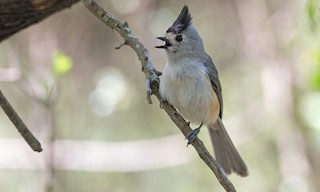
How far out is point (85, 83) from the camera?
4910 millimetres

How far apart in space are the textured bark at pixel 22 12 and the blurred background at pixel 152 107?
4.80 feet

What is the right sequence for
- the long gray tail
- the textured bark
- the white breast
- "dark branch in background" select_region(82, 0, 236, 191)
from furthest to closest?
the long gray tail
the white breast
the textured bark
"dark branch in background" select_region(82, 0, 236, 191)

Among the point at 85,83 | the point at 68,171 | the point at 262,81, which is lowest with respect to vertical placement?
the point at 68,171

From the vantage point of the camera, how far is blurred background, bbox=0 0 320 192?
439 centimetres

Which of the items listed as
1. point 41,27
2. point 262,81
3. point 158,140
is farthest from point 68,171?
point 262,81

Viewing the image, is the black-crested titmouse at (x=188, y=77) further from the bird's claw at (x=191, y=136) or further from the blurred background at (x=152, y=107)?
the blurred background at (x=152, y=107)

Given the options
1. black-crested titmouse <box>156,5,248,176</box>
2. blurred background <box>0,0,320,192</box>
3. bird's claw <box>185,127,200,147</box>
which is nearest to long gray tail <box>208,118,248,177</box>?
black-crested titmouse <box>156,5,248,176</box>

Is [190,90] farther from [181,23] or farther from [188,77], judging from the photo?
[181,23]

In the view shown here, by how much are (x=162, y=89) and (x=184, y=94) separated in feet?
0.40

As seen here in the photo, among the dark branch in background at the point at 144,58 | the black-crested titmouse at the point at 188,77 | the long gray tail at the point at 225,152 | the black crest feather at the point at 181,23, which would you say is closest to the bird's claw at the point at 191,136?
the dark branch in background at the point at 144,58

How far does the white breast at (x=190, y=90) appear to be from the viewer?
2.80m

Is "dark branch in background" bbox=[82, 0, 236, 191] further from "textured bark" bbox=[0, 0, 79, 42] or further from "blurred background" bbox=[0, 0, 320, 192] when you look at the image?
"blurred background" bbox=[0, 0, 320, 192]

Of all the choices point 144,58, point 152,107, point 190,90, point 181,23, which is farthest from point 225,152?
point 152,107

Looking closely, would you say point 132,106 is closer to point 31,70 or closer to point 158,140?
point 158,140
